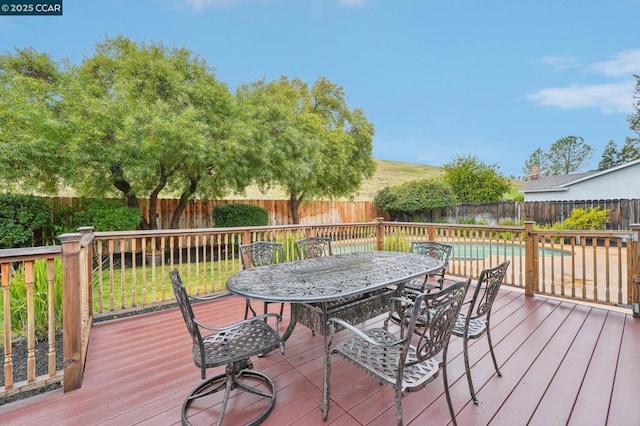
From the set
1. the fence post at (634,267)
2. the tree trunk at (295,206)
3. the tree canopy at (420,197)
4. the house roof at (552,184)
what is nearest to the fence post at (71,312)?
the fence post at (634,267)

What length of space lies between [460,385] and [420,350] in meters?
0.84

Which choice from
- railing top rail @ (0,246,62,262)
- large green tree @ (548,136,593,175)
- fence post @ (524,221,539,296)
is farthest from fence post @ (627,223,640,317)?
large green tree @ (548,136,593,175)

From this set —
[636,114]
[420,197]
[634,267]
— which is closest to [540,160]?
[636,114]

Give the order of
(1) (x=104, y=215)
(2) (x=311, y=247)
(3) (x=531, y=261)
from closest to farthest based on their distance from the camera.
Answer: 1. (2) (x=311, y=247)
2. (3) (x=531, y=261)
3. (1) (x=104, y=215)

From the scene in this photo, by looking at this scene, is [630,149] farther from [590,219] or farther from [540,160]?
[590,219]

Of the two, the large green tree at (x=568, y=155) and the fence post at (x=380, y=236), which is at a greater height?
the large green tree at (x=568, y=155)

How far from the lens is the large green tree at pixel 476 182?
1658 centimetres

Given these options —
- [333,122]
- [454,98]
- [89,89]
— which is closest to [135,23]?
[89,89]

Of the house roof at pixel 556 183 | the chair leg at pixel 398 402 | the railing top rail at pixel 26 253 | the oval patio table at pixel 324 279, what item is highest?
the house roof at pixel 556 183

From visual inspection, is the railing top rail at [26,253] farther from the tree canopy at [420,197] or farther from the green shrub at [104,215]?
the tree canopy at [420,197]

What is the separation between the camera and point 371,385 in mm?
2080

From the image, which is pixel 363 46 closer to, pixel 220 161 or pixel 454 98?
pixel 220 161

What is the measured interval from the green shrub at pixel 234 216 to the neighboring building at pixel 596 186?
55.0 feet

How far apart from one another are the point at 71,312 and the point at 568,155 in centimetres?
4441
